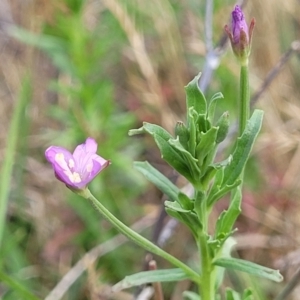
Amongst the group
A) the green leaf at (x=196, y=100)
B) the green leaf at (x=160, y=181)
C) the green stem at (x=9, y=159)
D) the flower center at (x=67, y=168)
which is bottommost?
the green stem at (x=9, y=159)

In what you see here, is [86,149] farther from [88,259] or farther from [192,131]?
[88,259]

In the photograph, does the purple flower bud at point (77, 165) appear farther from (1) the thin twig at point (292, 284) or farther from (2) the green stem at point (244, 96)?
(1) the thin twig at point (292, 284)

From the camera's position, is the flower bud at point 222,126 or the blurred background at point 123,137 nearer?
the flower bud at point 222,126

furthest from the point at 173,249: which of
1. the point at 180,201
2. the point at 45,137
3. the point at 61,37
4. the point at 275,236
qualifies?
the point at 180,201

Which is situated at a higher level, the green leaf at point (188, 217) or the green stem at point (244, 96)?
the green stem at point (244, 96)

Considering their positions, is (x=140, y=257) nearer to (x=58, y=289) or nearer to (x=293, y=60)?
(x=58, y=289)

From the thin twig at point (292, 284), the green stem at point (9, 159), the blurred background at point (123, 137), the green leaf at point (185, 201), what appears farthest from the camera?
the blurred background at point (123, 137)

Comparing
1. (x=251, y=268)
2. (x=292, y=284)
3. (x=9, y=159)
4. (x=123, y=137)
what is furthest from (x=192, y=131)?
(x=123, y=137)

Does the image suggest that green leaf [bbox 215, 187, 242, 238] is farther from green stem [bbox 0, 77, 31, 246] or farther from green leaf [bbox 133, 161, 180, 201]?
green stem [bbox 0, 77, 31, 246]

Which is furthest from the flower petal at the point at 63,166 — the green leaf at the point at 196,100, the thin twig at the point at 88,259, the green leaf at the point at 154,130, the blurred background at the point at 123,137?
the thin twig at the point at 88,259
